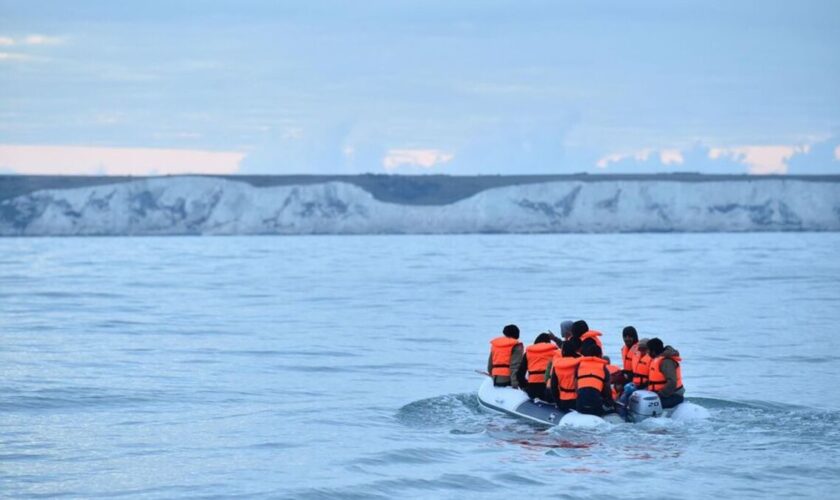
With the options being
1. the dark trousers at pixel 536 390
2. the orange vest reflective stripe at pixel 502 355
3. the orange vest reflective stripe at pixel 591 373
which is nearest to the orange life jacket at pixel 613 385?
the orange vest reflective stripe at pixel 591 373

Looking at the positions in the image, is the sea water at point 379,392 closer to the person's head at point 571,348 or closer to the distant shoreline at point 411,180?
the person's head at point 571,348

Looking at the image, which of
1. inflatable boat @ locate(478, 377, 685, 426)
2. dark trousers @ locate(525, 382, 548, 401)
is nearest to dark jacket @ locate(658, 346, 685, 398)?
inflatable boat @ locate(478, 377, 685, 426)

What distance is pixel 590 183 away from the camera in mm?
131000

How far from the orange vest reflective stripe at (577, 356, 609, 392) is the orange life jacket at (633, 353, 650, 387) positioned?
1.12m

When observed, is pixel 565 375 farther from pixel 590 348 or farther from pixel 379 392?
pixel 379 392

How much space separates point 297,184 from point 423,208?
13.2m

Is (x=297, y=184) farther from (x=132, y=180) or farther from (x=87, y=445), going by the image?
(x=87, y=445)

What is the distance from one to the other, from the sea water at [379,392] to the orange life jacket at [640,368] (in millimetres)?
838

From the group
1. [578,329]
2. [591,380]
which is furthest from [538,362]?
[591,380]

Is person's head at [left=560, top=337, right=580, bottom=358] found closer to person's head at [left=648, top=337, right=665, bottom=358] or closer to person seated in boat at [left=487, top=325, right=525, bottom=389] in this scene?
person's head at [left=648, top=337, right=665, bottom=358]

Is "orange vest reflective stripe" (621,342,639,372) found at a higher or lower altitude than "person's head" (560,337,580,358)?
lower

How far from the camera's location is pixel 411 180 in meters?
136

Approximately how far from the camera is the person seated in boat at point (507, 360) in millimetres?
20719

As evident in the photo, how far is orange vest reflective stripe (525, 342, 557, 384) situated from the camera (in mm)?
Answer: 19953
